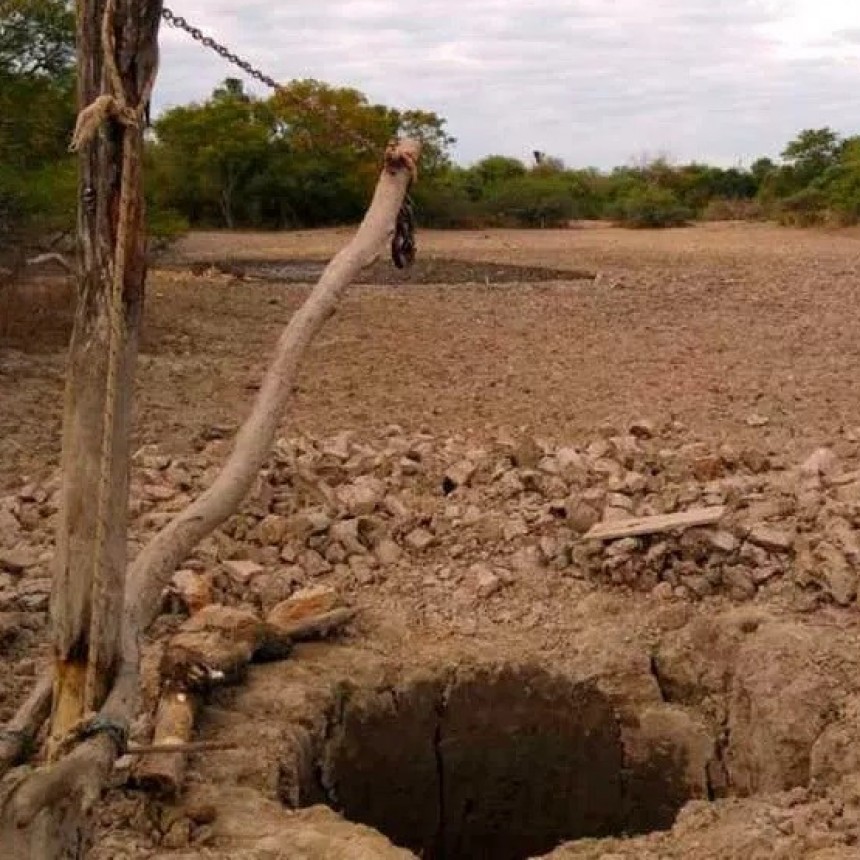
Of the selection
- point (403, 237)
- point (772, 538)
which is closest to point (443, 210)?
point (772, 538)

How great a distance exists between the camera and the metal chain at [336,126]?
3926mm

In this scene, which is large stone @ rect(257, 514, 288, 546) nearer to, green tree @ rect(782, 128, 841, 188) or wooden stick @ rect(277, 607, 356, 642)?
wooden stick @ rect(277, 607, 356, 642)

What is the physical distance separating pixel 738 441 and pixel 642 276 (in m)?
10.4

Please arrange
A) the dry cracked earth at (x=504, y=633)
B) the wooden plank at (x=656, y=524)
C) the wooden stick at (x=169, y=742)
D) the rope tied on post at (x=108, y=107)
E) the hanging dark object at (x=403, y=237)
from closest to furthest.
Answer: the rope tied on post at (x=108, y=107)
the wooden stick at (x=169, y=742)
the hanging dark object at (x=403, y=237)
the dry cracked earth at (x=504, y=633)
the wooden plank at (x=656, y=524)

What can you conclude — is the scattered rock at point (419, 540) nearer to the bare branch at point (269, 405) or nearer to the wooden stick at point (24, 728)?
the bare branch at point (269, 405)

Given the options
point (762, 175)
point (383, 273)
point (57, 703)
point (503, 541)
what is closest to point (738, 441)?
point (503, 541)

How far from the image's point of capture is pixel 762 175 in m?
48.9

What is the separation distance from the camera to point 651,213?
120 ft

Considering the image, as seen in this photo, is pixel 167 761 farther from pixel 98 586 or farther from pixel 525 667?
pixel 525 667

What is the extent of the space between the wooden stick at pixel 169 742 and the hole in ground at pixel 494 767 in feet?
2.75

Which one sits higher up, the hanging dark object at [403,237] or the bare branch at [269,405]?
the hanging dark object at [403,237]

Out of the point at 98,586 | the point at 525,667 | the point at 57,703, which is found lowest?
the point at 525,667

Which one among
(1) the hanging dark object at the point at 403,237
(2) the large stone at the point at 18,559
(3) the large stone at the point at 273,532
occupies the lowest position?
(2) the large stone at the point at 18,559

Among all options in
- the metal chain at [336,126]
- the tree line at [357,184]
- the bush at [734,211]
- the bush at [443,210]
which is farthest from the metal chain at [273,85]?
the bush at [734,211]
